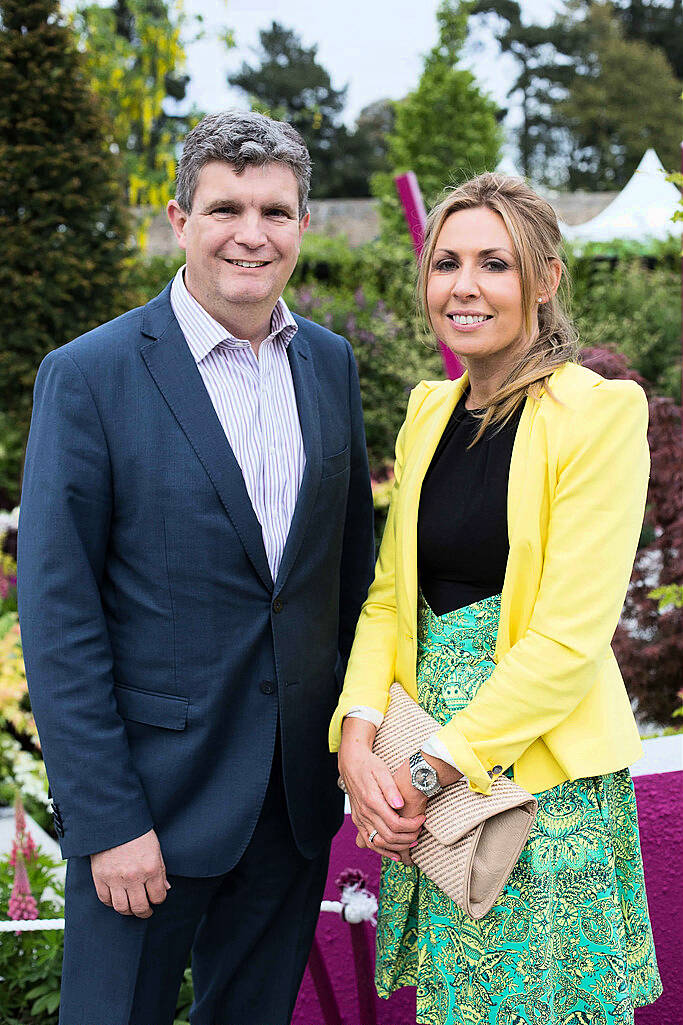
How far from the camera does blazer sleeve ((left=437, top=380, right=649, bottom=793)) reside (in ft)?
5.40

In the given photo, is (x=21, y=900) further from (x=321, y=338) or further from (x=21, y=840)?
(x=321, y=338)

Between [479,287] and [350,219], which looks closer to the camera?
[479,287]

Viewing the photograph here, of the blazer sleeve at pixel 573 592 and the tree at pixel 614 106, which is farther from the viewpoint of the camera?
the tree at pixel 614 106

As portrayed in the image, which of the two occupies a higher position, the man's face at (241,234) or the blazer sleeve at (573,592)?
the man's face at (241,234)

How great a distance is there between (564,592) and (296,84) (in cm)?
3812

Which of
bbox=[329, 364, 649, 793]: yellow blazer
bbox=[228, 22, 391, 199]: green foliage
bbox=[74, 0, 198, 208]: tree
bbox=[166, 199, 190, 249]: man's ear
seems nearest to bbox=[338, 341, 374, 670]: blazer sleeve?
bbox=[166, 199, 190, 249]: man's ear

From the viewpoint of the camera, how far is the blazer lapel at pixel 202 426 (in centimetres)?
187

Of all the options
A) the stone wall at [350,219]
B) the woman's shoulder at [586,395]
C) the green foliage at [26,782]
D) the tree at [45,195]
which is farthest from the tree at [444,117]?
the woman's shoulder at [586,395]

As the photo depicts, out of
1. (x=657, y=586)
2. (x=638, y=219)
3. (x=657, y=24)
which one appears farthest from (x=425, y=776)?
(x=657, y=24)

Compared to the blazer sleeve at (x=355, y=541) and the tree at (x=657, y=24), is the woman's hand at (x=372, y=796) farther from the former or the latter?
the tree at (x=657, y=24)

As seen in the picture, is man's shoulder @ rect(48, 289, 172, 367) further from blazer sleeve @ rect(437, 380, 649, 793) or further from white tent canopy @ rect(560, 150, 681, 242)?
white tent canopy @ rect(560, 150, 681, 242)

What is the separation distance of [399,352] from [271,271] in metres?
7.55

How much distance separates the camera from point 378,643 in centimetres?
199

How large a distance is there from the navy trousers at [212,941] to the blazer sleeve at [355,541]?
0.42 metres
